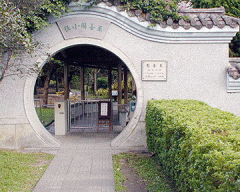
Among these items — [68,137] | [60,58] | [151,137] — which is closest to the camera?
[151,137]

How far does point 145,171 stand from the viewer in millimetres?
6055

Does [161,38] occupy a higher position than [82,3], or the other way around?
[82,3]

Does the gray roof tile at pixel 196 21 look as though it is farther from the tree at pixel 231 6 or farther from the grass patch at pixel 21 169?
the tree at pixel 231 6

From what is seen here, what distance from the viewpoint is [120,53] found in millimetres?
8016

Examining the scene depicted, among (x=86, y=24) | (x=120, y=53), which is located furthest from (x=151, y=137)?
(x=86, y=24)

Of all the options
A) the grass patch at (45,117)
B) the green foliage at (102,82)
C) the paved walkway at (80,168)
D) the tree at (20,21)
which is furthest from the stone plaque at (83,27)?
the green foliage at (102,82)

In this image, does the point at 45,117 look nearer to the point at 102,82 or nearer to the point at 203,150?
the point at 203,150

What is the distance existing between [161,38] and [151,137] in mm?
2706

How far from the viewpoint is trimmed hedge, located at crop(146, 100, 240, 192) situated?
2510mm

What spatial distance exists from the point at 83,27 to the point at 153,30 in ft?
6.05

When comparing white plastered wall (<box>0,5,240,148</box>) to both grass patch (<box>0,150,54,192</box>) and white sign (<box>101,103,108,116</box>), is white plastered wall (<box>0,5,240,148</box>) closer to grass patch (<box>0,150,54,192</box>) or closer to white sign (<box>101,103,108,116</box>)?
grass patch (<box>0,150,54,192</box>)

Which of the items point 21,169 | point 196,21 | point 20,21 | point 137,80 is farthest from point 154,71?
point 21,169

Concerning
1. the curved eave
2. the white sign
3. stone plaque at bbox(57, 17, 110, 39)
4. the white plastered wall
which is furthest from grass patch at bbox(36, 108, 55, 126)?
the curved eave

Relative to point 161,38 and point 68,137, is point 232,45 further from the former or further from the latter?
point 68,137
